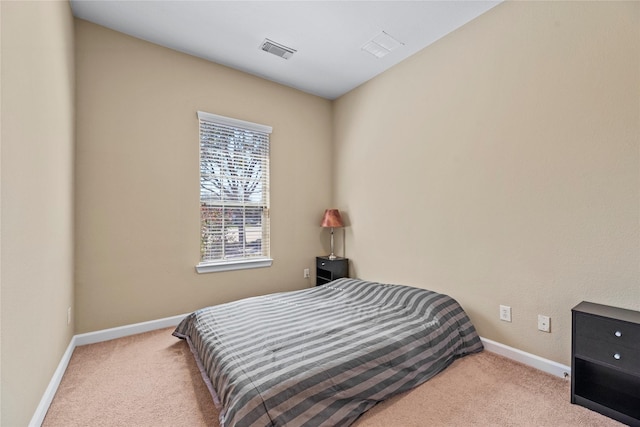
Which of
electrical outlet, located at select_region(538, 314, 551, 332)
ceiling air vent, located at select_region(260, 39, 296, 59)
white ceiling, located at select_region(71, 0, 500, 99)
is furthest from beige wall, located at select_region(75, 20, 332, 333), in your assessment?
electrical outlet, located at select_region(538, 314, 551, 332)

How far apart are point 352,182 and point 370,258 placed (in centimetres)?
105

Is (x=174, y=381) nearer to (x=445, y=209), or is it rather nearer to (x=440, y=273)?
(x=440, y=273)

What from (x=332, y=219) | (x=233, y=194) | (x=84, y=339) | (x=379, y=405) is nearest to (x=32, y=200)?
(x=84, y=339)

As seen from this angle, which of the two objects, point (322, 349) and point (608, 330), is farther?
point (322, 349)

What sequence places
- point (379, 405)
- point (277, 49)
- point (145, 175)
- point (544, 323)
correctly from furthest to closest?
point (277, 49) < point (145, 175) < point (544, 323) < point (379, 405)

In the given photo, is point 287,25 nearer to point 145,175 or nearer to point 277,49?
point 277,49

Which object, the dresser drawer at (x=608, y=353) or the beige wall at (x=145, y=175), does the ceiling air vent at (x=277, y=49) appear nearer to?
the beige wall at (x=145, y=175)

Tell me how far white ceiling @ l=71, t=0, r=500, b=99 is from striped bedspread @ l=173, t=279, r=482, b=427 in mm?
2451

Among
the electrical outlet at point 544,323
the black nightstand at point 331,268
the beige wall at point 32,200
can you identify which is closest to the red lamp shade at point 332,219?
the black nightstand at point 331,268

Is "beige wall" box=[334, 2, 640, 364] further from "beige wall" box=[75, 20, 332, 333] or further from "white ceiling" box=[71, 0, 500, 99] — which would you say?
"beige wall" box=[75, 20, 332, 333]

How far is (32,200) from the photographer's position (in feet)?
4.73

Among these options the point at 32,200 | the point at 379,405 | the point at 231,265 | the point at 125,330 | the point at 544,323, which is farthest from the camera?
the point at 231,265

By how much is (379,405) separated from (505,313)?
1322 mm

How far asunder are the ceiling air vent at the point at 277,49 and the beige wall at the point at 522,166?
1.20 metres
